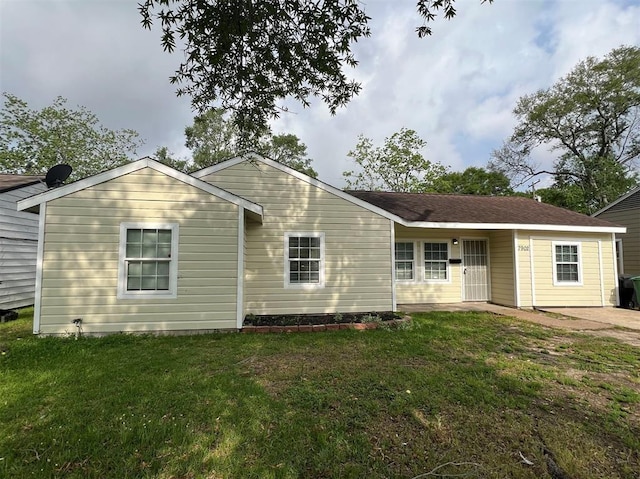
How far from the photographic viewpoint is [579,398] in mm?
3707

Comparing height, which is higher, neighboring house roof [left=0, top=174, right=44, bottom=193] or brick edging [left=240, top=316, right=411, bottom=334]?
neighboring house roof [left=0, top=174, right=44, bottom=193]

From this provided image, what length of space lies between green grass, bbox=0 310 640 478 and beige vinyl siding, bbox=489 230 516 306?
4.97 metres

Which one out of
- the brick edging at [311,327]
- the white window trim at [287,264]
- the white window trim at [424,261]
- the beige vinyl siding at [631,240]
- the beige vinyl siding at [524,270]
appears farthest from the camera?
the beige vinyl siding at [631,240]

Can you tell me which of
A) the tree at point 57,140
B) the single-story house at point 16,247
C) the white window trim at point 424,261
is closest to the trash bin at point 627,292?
the white window trim at point 424,261

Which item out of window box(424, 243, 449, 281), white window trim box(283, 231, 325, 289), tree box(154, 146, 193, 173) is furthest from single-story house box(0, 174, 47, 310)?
tree box(154, 146, 193, 173)

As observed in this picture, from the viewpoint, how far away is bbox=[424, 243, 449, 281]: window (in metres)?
11.1

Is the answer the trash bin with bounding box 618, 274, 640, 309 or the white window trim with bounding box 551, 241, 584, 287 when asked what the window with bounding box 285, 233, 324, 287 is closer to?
→ the white window trim with bounding box 551, 241, 584, 287

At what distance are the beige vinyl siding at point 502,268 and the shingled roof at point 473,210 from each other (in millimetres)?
801

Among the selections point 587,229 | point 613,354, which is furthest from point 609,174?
point 613,354

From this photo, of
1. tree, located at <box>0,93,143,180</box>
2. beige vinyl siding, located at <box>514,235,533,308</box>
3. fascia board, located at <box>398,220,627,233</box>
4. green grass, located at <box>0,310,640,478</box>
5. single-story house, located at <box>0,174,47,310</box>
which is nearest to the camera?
green grass, located at <box>0,310,640,478</box>

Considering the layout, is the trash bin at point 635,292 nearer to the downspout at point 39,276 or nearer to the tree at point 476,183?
the downspout at point 39,276

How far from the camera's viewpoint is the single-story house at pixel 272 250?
6426 mm

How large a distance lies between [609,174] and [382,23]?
26.2 meters

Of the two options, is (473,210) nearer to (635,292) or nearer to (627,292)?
(635,292)
